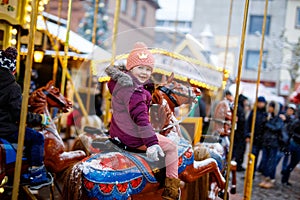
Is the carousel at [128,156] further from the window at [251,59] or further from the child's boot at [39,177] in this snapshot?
the window at [251,59]

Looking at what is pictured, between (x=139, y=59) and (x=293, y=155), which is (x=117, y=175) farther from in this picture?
(x=293, y=155)

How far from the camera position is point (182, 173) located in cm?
365

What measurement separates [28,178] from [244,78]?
23937mm

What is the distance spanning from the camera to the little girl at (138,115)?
120 inches

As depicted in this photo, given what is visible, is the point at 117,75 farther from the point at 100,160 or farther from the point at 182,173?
the point at 182,173

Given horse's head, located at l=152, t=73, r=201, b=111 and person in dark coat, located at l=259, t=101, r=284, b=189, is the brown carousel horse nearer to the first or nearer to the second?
horse's head, located at l=152, t=73, r=201, b=111

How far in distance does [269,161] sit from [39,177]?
5.28 meters

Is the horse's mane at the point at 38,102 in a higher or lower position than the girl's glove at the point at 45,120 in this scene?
higher

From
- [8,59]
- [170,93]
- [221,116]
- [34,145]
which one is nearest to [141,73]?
[170,93]

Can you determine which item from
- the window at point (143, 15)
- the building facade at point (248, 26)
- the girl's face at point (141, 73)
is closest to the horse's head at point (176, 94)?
the girl's face at point (141, 73)

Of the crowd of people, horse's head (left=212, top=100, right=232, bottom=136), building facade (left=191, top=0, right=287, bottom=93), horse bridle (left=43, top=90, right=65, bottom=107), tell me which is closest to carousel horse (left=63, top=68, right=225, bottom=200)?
horse bridle (left=43, top=90, right=65, bottom=107)

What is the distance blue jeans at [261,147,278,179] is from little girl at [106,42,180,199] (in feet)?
16.9

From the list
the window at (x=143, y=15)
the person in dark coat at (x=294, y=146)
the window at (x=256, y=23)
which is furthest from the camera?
the window at (x=256, y=23)

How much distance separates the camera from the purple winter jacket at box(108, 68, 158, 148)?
305 cm
